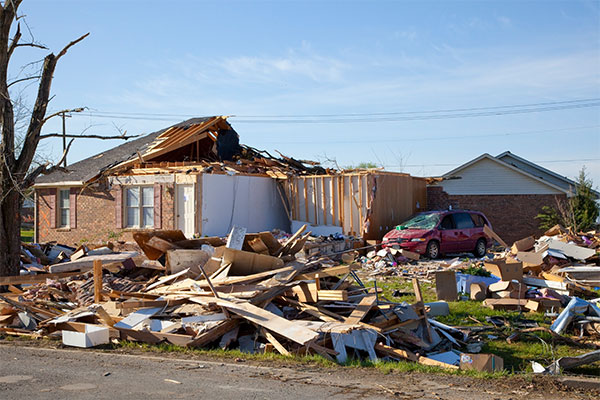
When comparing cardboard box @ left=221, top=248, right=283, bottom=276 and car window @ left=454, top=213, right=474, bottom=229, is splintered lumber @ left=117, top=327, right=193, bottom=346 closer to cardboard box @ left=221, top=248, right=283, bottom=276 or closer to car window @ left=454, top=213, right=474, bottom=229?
cardboard box @ left=221, top=248, right=283, bottom=276

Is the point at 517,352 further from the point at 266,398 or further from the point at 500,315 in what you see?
the point at 266,398

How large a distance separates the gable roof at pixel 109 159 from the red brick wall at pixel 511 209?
12794mm

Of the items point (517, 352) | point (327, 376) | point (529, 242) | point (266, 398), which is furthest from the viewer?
point (529, 242)

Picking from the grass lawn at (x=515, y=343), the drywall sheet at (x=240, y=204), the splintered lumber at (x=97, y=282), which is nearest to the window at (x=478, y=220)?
the grass lawn at (x=515, y=343)

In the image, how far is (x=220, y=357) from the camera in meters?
8.07

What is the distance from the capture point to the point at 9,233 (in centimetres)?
1323

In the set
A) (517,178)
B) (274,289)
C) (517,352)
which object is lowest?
(517,352)

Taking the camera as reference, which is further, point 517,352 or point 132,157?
point 132,157

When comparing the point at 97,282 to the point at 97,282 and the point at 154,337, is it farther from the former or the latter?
the point at 154,337

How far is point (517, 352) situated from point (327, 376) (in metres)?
3.40

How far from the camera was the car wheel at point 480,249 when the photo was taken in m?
20.8

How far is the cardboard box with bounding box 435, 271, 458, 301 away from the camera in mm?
12742

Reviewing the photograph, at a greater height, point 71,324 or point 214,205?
point 214,205

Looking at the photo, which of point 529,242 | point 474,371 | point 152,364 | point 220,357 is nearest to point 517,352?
point 474,371
